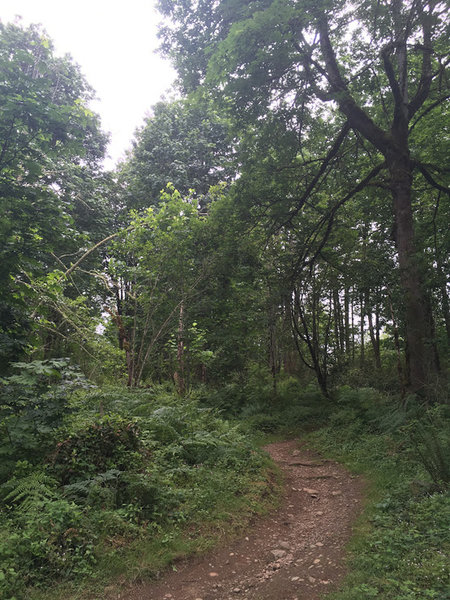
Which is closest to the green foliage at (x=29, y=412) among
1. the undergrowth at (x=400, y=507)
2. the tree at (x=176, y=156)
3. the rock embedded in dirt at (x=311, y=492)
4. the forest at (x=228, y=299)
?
the forest at (x=228, y=299)

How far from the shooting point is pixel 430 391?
7.04m

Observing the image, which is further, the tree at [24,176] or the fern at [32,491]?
the tree at [24,176]

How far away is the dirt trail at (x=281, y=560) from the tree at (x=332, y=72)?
3.71 m

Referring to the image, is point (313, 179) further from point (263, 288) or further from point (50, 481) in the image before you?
point (50, 481)

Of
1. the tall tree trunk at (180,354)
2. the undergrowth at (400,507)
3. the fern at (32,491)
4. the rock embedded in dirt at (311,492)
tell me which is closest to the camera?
the undergrowth at (400,507)

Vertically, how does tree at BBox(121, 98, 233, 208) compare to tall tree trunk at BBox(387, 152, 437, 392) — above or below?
above

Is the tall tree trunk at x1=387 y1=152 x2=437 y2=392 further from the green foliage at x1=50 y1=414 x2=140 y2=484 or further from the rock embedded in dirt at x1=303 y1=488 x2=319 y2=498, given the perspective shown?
the green foliage at x1=50 y1=414 x2=140 y2=484

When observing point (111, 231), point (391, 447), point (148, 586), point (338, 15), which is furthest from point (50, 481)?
point (111, 231)

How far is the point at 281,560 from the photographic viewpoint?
12.1 feet

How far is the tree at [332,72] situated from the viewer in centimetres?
638

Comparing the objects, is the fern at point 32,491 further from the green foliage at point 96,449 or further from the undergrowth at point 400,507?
the undergrowth at point 400,507

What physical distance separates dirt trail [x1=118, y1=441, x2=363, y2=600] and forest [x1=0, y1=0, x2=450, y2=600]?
20cm

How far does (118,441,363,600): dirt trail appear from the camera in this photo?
10.4ft

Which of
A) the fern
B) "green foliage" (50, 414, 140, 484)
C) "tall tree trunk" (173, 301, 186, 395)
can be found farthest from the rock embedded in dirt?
"tall tree trunk" (173, 301, 186, 395)
